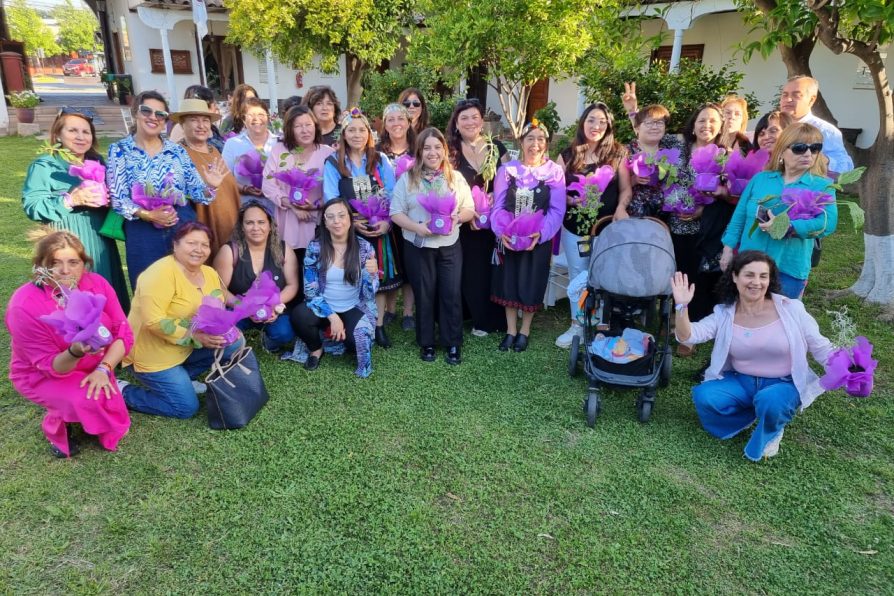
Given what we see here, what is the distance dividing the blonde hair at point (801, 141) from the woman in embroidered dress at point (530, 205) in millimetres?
1518

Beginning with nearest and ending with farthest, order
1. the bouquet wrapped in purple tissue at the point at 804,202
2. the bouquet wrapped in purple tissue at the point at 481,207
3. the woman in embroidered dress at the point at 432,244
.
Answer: the bouquet wrapped in purple tissue at the point at 804,202 < the woman in embroidered dress at the point at 432,244 < the bouquet wrapped in purple tissue at the point at 481,207

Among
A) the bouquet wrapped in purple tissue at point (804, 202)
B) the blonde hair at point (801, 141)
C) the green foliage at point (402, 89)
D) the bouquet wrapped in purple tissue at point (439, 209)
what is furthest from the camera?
the green foliage at point (402, 89)

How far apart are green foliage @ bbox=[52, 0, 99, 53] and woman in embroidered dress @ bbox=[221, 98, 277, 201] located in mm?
78760

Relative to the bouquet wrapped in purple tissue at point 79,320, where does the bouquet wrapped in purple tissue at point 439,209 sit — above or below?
above

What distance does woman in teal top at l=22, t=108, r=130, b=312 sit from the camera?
12.5 feet

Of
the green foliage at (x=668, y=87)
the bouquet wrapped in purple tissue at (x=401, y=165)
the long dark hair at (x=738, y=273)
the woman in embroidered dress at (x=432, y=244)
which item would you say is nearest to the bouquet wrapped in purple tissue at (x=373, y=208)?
the woman in embroidered dress at (x=432, y=244)

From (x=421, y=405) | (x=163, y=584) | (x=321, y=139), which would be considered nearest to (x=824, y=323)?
(x=421, y=405)

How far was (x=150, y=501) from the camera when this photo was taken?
9.98ft

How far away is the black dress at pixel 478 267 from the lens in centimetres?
473

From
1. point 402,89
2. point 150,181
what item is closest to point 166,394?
point 150,181

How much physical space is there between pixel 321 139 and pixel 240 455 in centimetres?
280

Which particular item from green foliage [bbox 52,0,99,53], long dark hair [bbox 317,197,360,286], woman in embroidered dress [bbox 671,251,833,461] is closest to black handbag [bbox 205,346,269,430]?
long dark hair [bbox 317,197,360,286]

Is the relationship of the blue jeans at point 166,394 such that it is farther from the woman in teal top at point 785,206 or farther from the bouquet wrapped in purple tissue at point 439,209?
the woman in teal top at point 785,206

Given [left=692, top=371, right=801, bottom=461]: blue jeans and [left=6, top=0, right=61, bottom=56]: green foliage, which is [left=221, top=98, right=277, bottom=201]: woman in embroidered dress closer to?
[left=692, top=371, right=801, bottom=461]: blue jeans
